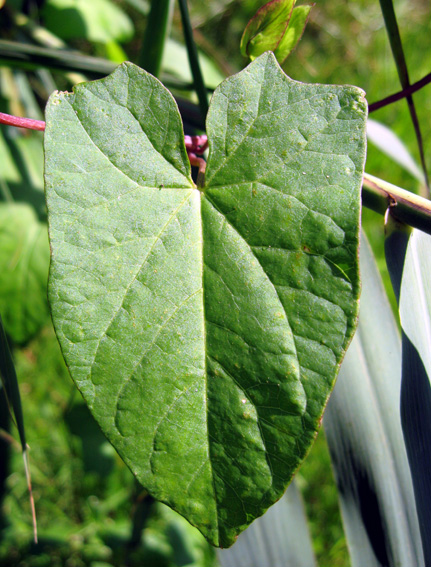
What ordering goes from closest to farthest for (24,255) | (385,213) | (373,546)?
(385,213)
(373,546)
(24,255)

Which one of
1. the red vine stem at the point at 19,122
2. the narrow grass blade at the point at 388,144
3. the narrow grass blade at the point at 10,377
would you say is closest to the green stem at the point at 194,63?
the red vine stem at the point at 19,122

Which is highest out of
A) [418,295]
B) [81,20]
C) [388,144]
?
[81,20]

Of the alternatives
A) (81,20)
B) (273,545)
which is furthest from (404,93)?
(81,20)

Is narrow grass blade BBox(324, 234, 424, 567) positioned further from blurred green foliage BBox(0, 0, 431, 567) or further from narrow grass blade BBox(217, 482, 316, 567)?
blurred green foliage BBox(0, 0, 431, 567)

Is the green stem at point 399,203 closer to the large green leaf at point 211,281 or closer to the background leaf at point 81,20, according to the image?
the large green leaf at point 211,281

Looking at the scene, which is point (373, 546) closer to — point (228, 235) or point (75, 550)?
point (228, 235)

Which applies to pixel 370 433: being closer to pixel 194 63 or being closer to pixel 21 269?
pixel 194 63

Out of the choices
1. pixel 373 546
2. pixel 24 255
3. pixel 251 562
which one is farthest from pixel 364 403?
pixel 24 255
